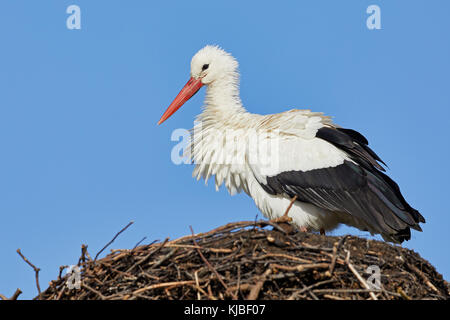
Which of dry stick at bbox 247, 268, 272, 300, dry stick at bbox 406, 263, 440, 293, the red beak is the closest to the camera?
dry stick at bbox 247, 268, 272, 300

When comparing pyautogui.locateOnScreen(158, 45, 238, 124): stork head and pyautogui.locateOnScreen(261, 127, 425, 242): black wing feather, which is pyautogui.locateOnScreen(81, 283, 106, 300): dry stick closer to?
pyautogui.locateOnScreen(261, 127, 425, 242): black wing feather

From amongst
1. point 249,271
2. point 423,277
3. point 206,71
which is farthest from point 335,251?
point 206,71

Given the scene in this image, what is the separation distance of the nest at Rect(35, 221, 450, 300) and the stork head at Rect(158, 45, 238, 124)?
252cm

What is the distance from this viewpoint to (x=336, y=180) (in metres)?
5.63

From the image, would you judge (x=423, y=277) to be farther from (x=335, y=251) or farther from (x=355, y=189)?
(x=355, y=189)

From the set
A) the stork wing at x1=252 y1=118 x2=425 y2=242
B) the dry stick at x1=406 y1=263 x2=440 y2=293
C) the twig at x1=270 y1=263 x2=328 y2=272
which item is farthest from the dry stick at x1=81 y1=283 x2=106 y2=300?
the dry stick at x1=406 y1=263 x2=440 y2=293

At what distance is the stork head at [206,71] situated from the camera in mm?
6691

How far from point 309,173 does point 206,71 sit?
175 cm

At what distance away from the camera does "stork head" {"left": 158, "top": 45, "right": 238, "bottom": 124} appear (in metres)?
6.69

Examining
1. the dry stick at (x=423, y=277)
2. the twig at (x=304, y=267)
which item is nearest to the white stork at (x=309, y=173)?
the dry stick at (x=423, y=277)

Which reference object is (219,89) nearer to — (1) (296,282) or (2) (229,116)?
(2) (229,116)
